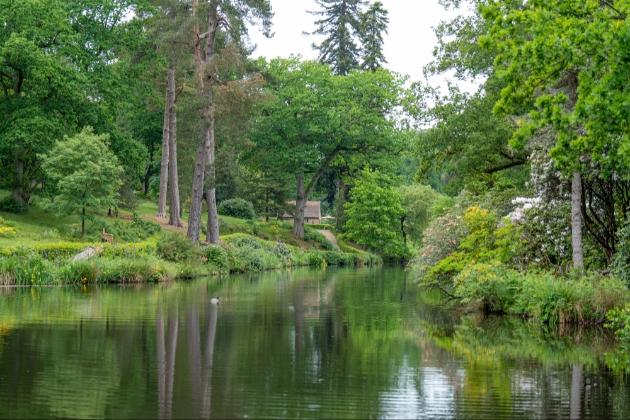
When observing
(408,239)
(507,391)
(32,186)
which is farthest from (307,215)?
(507,391)

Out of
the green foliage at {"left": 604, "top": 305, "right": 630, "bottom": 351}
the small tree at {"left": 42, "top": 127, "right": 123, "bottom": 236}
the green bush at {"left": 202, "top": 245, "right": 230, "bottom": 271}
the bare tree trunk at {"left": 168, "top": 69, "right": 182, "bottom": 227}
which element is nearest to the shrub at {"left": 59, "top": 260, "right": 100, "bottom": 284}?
the small tree at {"left": 42, "top": 127, "right": 123, "bottom": 236}

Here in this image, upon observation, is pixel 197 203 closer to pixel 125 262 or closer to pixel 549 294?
pixel 125 262

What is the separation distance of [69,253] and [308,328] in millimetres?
15885

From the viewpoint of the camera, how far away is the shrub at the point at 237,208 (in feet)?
198

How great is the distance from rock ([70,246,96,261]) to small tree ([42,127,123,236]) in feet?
19.2

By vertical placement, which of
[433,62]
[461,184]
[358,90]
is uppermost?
[358,90]

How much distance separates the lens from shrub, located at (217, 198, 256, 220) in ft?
198

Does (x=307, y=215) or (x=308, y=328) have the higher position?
(x=307, y=215)

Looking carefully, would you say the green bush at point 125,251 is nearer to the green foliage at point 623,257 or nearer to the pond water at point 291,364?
the pond water at point 291,364

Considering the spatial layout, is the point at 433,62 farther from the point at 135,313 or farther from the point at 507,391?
the point at 507,391

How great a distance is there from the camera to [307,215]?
85.0 meters

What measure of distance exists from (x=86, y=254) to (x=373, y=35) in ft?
145

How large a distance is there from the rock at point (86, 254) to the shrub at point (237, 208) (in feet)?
100.0

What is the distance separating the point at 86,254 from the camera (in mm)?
29531
